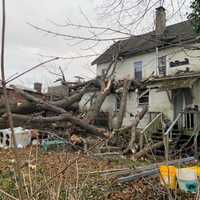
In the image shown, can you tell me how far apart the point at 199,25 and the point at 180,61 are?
23.7ft

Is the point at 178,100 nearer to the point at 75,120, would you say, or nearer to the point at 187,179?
the point at 75,120

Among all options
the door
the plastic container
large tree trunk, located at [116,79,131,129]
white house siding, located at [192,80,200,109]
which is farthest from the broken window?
the plastic container

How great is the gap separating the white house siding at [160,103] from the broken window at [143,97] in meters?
0.51

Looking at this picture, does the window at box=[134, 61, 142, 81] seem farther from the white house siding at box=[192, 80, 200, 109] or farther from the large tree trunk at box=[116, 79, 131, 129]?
the white house siding at box=[192, 80, 200, 109]

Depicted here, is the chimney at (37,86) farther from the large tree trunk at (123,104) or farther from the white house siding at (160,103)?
the white house siding at (160,103)

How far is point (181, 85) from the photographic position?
60.6 feet

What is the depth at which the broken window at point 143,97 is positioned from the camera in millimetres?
22922

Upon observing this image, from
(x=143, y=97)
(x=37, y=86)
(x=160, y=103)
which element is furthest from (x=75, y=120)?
(x=37, y=86)

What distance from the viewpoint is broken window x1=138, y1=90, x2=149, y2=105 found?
22922 mm

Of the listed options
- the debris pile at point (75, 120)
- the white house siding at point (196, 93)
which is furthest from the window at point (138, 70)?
the white house siding at point (196, 93)

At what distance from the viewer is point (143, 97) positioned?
23.3 m

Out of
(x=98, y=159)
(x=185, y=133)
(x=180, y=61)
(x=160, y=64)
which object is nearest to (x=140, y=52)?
(x=160, y=64)

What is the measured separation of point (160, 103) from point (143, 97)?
1948mm

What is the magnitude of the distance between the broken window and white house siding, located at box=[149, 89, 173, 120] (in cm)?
51
